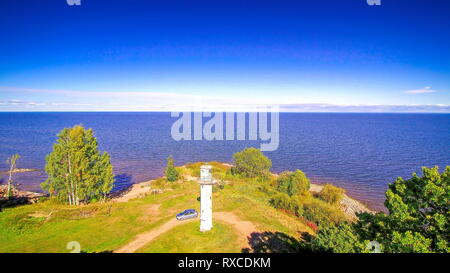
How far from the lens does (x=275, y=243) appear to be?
867 inches

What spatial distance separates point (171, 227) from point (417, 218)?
2045 centimetres

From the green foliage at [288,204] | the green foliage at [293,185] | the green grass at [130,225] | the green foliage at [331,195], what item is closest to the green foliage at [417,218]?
the green grass at [130,225]

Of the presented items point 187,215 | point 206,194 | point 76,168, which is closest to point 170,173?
point 76,168

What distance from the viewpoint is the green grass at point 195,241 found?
64.7 feet

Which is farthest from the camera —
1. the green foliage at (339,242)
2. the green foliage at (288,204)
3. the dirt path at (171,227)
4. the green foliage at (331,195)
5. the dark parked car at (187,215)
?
the green foliage at (331,195)

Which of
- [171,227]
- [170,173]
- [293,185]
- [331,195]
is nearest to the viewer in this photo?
[171,227]

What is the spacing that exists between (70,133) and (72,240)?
55.7 ft

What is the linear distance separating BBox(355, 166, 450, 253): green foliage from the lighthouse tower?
12.2 metres

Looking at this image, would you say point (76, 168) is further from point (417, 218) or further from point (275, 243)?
point (417, 218)

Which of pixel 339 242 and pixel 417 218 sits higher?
pixel 417 218

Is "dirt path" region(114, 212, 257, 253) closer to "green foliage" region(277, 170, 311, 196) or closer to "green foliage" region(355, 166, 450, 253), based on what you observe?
"green foliage" region(355, 166, 450, 253)

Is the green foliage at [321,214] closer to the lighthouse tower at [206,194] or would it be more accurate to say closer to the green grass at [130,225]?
the green grass at [130,225]

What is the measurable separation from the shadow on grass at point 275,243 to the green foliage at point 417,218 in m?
7.76
